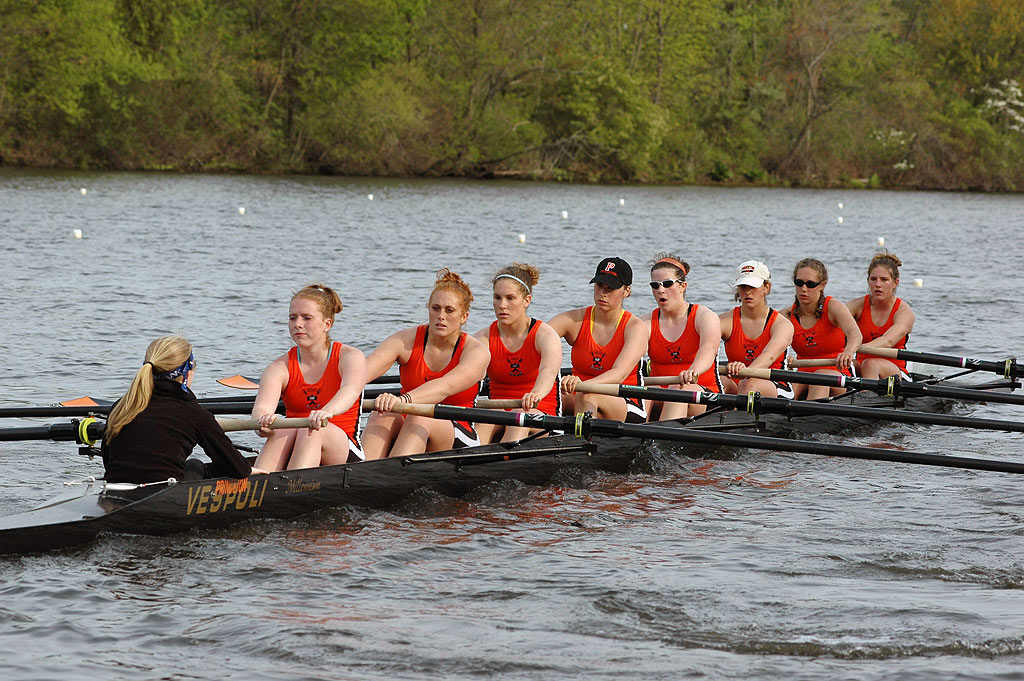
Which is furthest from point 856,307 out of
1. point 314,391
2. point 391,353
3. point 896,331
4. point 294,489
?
point 294,489

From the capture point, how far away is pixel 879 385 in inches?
387

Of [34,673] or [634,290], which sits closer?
[34,673]

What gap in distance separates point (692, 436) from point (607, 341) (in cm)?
172

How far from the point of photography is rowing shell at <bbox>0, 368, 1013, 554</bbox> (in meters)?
6.17

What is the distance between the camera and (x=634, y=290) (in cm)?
2138

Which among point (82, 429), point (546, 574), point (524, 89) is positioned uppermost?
point (524, 89)

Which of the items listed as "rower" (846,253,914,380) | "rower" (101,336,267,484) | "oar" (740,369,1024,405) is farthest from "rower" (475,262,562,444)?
"rower" (846,253,914,380)

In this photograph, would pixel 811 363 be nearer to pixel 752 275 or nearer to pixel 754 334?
pixel 754 334

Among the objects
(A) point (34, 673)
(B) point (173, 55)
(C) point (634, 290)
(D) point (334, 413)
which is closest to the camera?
(A) point (34, 673)

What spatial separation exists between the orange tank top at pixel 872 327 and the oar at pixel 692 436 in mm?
3892

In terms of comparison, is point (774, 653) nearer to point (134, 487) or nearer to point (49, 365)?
point (134, 487)

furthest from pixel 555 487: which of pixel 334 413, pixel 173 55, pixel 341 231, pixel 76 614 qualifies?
pixel 173 55

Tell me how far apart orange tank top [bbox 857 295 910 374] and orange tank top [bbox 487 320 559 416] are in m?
4.08

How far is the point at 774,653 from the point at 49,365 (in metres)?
9.01
